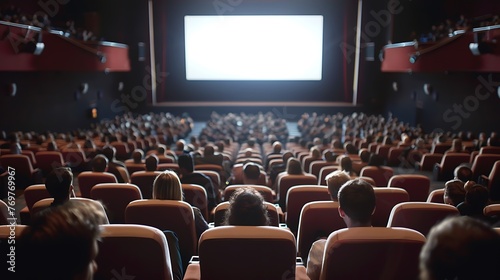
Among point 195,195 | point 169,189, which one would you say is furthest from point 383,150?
point 169,189

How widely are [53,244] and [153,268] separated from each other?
92 centimetres

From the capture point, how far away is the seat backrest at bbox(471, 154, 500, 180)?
661cm

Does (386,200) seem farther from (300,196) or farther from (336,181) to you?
(300,196)

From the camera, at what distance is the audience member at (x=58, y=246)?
1263mm

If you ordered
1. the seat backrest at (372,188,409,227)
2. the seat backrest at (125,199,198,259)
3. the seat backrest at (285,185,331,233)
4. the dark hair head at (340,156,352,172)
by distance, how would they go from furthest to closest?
the dark hair head at (340,156,352,172) < the seat backrest at (285,185,331,233) < the seat backrest at (372,188,409,227) < the seat backrest at (125,199,198,259)

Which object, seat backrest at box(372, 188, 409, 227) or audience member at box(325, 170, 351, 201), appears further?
seat backrest at box(372, 188, 409, 227)

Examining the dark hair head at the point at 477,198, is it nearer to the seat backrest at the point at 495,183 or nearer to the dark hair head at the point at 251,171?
the dark hair head at the point at 251,171

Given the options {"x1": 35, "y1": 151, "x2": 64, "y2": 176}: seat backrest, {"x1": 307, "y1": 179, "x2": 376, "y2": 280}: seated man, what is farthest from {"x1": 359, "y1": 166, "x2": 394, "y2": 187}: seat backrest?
{"x1": 35, "y1": 151, "x2": 64, "y2": 176}: seat backrest

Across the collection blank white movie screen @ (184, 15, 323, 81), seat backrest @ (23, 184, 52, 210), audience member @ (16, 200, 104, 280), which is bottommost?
seat backrest @ (23, 184, 52, 210)

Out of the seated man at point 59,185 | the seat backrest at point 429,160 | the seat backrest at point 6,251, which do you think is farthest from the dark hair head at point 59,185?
the seat backrest at point 429,160

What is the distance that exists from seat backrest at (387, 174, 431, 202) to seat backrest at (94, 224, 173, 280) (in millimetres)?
3416

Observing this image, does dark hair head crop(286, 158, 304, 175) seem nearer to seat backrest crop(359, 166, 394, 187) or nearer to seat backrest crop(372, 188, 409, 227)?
seat backrest crop(359, 166, 394, 187)

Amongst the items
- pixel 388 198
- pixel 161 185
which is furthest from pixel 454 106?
pixel 161 185

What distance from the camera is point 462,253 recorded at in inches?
→ 45.6
